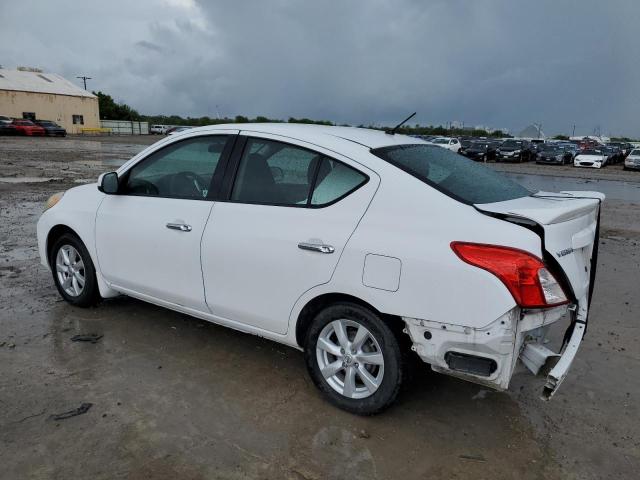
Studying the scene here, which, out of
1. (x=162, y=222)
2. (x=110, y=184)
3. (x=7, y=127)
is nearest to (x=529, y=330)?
(x=162, y=222)

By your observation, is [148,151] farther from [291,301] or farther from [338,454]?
[338,454]

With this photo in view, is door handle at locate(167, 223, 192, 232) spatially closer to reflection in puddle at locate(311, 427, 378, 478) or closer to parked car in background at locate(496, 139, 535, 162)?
reflection in puddle at locate(311, 427, 378, 478)

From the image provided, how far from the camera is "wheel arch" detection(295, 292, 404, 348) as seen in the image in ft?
9.87

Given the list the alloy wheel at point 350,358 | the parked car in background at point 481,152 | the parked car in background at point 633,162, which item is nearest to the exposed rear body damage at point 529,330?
the alloy wheel at point 350,358

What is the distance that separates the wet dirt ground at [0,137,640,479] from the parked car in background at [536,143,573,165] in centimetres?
3333

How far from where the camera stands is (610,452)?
301 cm

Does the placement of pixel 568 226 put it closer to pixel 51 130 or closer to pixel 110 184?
pixel 110 184

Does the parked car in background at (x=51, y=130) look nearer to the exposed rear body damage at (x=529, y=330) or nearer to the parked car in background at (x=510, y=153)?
the parked car in background at (x=510, y=153)

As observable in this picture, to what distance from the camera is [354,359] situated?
3.21 m

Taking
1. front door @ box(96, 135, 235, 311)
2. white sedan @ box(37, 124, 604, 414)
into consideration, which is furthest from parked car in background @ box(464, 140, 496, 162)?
white sedan @ box(37, 124, 604, 414)

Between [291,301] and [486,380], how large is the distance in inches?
47.6

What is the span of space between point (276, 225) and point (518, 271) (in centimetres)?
144

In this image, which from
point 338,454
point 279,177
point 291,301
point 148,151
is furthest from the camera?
point 148,151

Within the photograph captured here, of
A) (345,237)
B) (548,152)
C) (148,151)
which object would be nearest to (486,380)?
(345,237)
